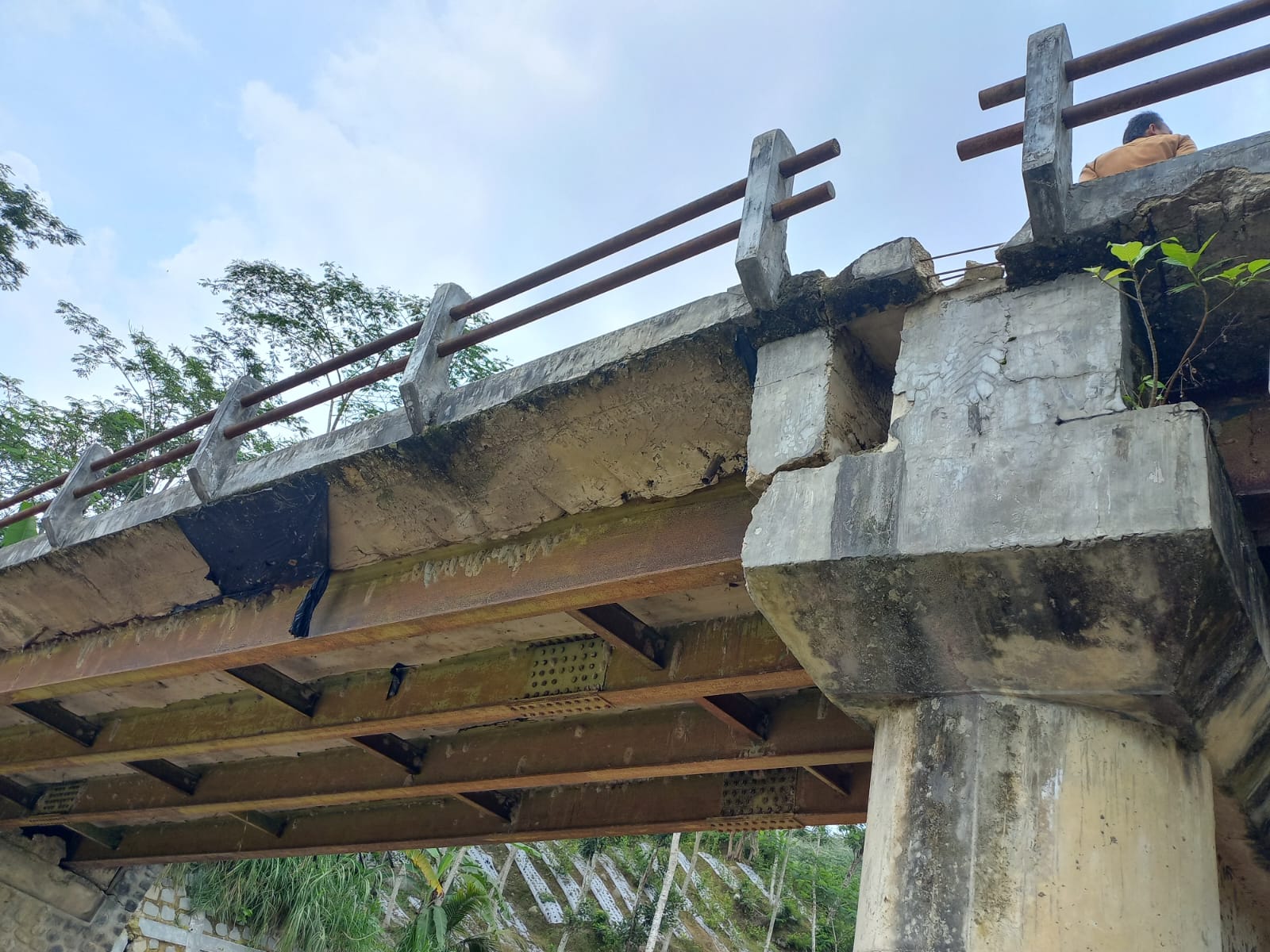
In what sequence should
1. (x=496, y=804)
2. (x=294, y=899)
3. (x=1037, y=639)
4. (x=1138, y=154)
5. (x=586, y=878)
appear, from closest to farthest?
(x=1037, y=639) → (x=1138, y=154) → (x=496, y=804) → (x=294, y=899) → (x=586, y=878)

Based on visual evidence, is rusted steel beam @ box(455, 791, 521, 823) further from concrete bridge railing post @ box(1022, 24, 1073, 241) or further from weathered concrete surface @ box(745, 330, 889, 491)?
concrete bridge railing post @ box(1022, 24, 1073, 241)

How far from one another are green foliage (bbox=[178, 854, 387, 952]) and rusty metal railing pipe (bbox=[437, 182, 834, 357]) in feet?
32.9

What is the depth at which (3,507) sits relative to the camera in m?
8.26

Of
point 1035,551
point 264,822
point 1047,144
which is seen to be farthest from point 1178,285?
point 264,822

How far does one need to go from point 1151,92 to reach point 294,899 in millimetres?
13777

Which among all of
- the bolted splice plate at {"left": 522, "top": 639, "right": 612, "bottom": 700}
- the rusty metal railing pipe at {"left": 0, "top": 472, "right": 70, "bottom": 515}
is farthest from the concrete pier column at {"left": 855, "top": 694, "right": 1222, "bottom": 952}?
the rusty metal railing pipe at {"left": 0, "top": 472, "right": 70, "bottom": 515}

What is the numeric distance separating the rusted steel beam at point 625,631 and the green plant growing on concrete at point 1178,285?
261 centimetres

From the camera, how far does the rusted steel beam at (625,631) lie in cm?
482

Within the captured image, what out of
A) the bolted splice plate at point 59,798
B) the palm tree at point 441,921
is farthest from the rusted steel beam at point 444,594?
the palm tree at point 441,921

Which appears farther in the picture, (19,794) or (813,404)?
(19,794)

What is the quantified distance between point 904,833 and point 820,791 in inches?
130

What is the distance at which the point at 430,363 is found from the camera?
16.1 feet

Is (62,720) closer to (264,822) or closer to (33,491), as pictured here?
(33,491)

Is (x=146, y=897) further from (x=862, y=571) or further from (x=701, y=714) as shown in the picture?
(x=862, y=571)
